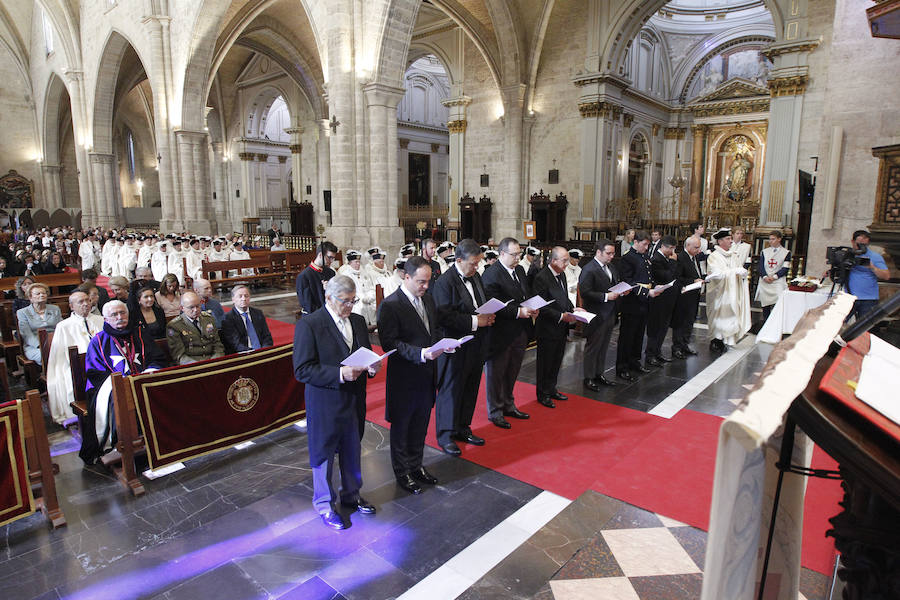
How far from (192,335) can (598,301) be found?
4.52m

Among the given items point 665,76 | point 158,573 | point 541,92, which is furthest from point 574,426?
point 665,76

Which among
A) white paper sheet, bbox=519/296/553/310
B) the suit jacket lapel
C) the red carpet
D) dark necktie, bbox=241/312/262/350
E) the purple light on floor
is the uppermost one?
the suit jacket lapel

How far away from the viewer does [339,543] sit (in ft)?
11.5

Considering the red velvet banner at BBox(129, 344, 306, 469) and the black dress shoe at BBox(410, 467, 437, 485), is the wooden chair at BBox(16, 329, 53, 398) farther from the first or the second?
the black dress shoe at BBox(410, 467, 437, 485)

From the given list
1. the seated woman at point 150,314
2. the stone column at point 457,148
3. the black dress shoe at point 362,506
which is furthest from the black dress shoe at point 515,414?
the stone column at point 457,148

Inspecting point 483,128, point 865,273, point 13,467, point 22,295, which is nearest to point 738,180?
point 483,128

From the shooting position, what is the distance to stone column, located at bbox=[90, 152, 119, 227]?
26.8m

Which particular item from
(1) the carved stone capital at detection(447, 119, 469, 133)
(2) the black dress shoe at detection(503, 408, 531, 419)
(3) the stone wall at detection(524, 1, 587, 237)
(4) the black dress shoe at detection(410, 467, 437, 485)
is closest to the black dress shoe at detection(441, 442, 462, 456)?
(4) the black dress shoe at detection(410, 467, 437, 485)

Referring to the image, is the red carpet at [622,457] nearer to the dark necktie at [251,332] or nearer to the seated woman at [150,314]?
the dark necktie at [251,332]

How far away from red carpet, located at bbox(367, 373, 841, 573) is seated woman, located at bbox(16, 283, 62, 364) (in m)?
4.14

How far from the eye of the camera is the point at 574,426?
5414 mm

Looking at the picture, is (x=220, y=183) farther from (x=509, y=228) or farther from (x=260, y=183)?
(x=509, y=228)

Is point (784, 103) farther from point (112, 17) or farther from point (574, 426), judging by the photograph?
point (112, 17)

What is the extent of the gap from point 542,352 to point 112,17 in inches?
1044
